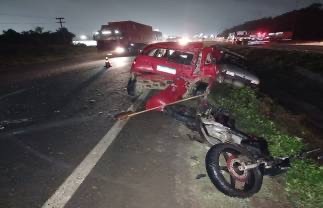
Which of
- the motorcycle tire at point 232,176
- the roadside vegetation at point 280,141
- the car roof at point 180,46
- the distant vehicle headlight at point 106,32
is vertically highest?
the distant vehicle headlight at point 106,32

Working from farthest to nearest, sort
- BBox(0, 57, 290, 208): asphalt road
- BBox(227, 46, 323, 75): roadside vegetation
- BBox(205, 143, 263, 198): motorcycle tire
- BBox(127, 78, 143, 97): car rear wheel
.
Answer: BBox(227, 46, 323, 75): roadside vegetation < BBox(127, 78, 143, 97): car rear wheel < BBox(205, 143, 263, 198): motorcycle tire < BBox(0, 57, 290, 208): asphalt road

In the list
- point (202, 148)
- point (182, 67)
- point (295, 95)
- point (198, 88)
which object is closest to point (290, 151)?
point (202, 148)

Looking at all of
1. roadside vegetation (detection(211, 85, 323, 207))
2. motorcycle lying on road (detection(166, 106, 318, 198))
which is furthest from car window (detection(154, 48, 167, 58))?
motorcycle lying on road (detection(166, 106, 318, 198))

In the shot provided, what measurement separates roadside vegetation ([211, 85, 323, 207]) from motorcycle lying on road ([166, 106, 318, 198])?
239 mm

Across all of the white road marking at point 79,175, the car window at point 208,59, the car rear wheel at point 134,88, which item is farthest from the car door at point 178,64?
the white road marking at point 79,175

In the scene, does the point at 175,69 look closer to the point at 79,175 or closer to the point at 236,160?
the point at 236,160

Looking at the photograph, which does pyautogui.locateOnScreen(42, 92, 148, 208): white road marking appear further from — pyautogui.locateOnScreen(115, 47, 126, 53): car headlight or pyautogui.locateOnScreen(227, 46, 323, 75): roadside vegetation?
pyautogui.locateOnScreen(115, 47, 126, 53): car headlight

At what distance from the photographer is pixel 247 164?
3.99 metres

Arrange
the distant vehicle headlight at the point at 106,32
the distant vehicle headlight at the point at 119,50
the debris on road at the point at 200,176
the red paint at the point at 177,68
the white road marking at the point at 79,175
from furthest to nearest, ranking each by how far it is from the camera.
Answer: the distant vehicle headlight at the point at 119,50 → the distant vehicle headlight at the point at 106,32 → the red paint at the point at 177,68 → the debris on road at the point at 200,176 → the white road marking at the point at 79,175

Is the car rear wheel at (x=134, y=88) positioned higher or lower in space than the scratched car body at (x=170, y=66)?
lower

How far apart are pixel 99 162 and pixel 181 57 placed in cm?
476

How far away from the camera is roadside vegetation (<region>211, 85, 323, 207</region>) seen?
4049 mm

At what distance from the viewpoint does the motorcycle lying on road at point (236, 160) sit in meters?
3.91

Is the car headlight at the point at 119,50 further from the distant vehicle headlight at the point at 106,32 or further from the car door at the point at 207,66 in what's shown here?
the car door at the point at 207,66
